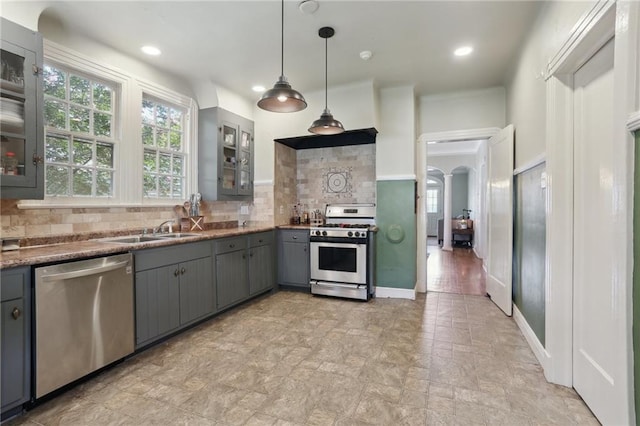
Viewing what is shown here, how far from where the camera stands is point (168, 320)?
2697 millimetres

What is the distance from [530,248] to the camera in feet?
9.04

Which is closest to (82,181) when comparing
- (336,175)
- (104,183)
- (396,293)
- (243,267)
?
(104,183)

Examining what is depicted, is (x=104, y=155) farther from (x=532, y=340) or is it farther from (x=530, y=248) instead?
(x=532, y=340)

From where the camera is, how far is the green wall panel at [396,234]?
4043mm

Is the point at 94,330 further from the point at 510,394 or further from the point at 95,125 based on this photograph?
the point at 510,394

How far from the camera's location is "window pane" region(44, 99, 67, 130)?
259 cm

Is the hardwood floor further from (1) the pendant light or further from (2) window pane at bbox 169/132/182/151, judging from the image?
(2) window pane at bbox 169/132/182/151

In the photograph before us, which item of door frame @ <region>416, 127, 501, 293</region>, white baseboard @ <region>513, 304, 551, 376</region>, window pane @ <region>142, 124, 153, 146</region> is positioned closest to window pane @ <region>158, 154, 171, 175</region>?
window pane @ <region>142, 124, 153, 146</region>

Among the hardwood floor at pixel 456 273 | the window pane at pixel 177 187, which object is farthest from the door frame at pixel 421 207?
the window pane at pixel 177 187

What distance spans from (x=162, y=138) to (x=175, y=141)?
18 centimetres

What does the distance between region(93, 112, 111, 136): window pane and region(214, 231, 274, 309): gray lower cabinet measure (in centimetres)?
147

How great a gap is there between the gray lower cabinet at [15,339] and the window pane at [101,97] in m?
1.83

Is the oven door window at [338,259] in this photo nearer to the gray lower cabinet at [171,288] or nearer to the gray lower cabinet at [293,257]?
the gray lower cabinet at [293,257]

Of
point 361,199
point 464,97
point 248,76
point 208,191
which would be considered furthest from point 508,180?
point 208,191
